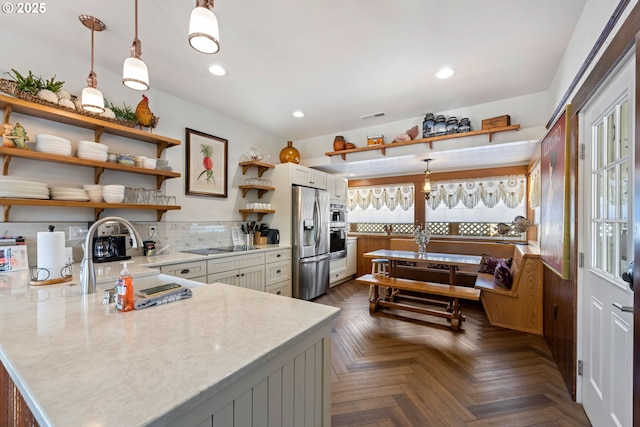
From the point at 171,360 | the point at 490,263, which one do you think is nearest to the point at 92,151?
the point at 171,360

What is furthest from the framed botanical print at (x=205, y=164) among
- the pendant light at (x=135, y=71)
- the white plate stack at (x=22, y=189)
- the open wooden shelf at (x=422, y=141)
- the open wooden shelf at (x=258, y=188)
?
the pendant light at (x=135, y=71)

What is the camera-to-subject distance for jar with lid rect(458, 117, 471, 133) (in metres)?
3.38

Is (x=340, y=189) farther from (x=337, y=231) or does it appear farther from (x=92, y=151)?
(x=92, y=151)

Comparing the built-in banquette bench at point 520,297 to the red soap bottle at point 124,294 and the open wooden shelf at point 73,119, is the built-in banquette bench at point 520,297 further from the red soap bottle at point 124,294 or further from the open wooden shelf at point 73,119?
the open wooden shelf at point 73,119

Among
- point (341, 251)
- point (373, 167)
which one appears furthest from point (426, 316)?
point (373, 167)

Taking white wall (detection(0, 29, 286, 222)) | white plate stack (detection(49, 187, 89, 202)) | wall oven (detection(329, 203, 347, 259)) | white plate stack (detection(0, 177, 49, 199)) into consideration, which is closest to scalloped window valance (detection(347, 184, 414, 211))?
wall oven (detection(329, 203, 347, 259))

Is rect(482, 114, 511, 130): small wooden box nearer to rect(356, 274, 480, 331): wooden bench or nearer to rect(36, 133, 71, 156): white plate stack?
rect(356, 274, 480, 331): wooden bench

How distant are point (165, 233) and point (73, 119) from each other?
133 cm

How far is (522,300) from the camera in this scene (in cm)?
300

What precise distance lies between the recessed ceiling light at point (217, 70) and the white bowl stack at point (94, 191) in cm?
146

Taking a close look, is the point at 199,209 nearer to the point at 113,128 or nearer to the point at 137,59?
the point at 113,128

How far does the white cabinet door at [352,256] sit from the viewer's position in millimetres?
5402

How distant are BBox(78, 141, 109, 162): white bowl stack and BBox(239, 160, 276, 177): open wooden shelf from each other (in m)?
1.67

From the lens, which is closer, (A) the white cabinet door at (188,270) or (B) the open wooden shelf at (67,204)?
(B) the open wooden shelf at (67,204)
